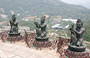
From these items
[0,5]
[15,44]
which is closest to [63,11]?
[0,5]

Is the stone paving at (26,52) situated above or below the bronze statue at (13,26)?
below

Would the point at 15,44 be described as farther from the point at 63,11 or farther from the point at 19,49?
the point at 63,11

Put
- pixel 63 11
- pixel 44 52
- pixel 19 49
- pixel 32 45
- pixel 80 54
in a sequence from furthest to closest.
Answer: pixel 63 11 < pixel 32 45 < pixel 19 49 < pixel 44 52 < pixel 80 54

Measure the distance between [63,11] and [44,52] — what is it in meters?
182

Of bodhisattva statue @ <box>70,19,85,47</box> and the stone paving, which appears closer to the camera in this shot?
bodhisattva statue @ <box>70,19,85,47</box>

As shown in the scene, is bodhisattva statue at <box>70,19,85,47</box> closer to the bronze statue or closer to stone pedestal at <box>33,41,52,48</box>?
stone pedestal at <box>33,41,52,48</box>

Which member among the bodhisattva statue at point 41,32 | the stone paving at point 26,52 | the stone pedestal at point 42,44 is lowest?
the stone paving at point 26,52

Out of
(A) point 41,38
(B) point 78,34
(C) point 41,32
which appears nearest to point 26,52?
(A) point 41,38

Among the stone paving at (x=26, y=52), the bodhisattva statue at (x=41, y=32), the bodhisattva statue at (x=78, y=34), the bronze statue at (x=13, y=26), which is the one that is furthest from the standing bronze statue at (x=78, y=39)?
the bronze statue at (x=13, y=26)

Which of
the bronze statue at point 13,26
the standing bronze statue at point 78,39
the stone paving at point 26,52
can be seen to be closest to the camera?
the standing bronze statue at point 78,39

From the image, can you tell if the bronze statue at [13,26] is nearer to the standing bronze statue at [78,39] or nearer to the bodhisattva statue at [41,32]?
the bodhisattva statue at [41,32]

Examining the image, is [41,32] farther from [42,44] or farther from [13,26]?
[13,26]

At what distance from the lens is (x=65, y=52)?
29.6 feet

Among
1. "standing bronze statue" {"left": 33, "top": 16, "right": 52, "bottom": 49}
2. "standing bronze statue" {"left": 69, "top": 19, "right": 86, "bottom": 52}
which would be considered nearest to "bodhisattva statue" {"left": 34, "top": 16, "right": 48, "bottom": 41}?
"standing bronze statue" {"left": 33, "top": 16, "right": 52, "bottom": 49}
